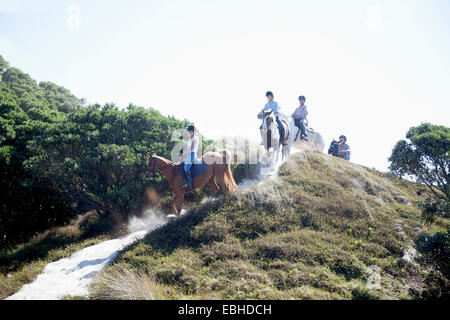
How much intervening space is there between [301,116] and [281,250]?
350 inches

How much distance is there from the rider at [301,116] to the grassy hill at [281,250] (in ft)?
12.5

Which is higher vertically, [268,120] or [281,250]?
[268,120]

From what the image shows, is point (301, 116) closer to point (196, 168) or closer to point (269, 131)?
point (269, 131)

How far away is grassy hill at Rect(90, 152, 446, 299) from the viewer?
576cm

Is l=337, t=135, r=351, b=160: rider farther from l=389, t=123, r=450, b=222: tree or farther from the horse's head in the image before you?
the horse's head

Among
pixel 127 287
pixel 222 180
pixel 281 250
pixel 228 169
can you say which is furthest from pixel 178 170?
pixel 281 250

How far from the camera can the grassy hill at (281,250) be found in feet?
18.9

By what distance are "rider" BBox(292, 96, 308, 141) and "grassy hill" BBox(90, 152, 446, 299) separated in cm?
381

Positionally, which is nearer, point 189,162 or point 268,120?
point 189,162

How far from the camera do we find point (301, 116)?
13.8 m

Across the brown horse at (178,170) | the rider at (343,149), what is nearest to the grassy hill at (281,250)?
the brown horse at (178,170)

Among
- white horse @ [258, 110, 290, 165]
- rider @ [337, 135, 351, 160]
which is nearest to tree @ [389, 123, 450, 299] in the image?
rider @ [337, 135, 351, 160]
